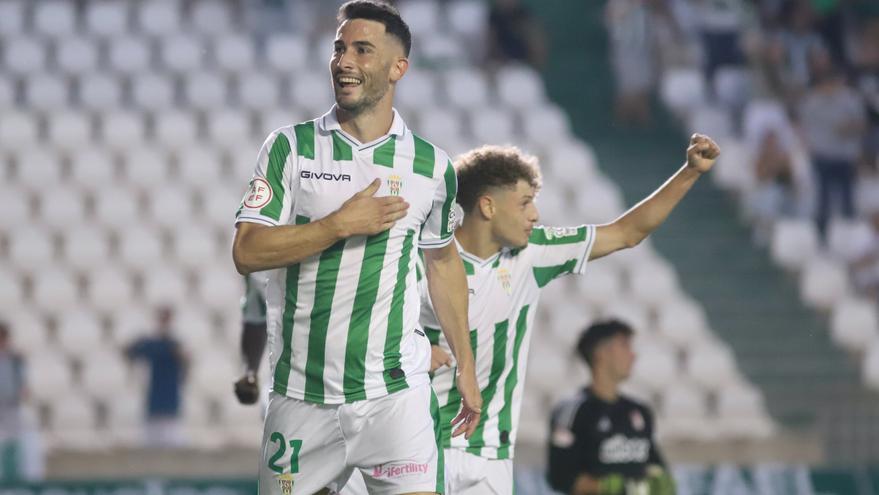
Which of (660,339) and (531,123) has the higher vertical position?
(531,123)

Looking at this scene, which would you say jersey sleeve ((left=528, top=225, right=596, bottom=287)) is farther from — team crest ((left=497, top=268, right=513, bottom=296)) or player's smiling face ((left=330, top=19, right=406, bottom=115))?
player's smiling face ((left=330, top=19, right=406, bottom=115))

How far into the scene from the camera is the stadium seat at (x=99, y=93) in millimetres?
14234

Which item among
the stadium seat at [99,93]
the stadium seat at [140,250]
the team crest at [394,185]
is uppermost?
the stadium seat at [99,93]

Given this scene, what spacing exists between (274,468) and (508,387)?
1293mm

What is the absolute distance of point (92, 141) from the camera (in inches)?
547

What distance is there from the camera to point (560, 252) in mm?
→ 5867

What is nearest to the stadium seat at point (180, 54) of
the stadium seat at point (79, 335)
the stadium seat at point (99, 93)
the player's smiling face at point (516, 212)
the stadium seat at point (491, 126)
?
the stadium seat at point (99, 93)

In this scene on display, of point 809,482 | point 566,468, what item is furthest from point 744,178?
point 566,468

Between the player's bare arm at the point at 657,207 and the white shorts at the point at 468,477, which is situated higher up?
the player's bare arm at the point at 657,207

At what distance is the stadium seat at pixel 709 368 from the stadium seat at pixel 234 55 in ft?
18.2

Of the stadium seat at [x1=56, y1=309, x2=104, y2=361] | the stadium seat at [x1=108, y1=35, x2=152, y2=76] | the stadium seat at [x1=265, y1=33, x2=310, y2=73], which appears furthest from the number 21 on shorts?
the stadium seat at [x1=265, y1=33, x2=310, y2=73]

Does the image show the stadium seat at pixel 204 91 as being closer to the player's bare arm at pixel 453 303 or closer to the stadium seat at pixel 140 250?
the stadium seat at pixel 140 250

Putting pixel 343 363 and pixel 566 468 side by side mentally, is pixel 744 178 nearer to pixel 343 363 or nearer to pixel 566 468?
pixel 566 468

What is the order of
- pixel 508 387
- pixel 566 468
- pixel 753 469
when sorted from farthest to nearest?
pixel 753 469
pixel 566 468
pixel 508 387
